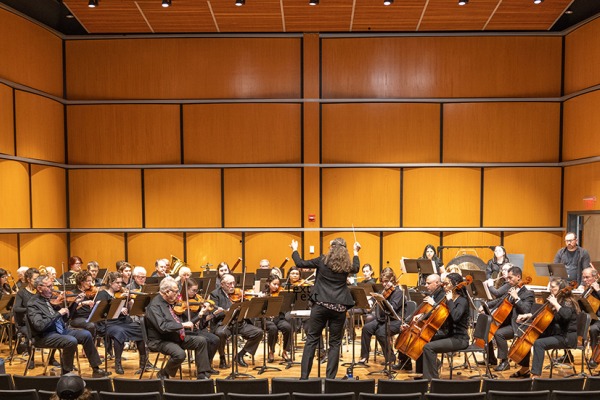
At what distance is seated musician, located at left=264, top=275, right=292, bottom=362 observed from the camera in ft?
28.7

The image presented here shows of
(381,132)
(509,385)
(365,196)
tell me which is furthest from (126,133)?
(509,385)

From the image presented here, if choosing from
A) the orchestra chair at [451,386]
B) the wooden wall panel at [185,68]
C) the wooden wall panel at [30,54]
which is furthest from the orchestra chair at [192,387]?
the wooden wall panel at [185,68]

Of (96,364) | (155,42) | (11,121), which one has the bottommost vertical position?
(96,364)

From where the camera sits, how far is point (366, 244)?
44.9ft

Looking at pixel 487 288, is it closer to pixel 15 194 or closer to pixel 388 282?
pixel 388 282

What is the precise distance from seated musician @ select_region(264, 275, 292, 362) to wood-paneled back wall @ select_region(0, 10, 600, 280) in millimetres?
4744

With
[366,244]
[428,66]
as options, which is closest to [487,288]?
[366,244]

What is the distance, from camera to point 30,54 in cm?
1216

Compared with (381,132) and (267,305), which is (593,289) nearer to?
(267,305)

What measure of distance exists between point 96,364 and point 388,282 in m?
4.13

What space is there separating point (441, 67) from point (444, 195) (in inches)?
116

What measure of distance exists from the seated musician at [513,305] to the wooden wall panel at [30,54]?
9716 millimetres

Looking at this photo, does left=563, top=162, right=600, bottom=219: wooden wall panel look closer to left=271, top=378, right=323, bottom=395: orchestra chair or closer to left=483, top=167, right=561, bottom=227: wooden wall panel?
left=483, top=167, right=561, bottom=227: wooden wall panel

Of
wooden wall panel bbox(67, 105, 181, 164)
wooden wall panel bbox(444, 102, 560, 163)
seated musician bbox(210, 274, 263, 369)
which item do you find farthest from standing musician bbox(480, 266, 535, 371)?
wooden wall panel bbox(67, 105, 181, 164)
